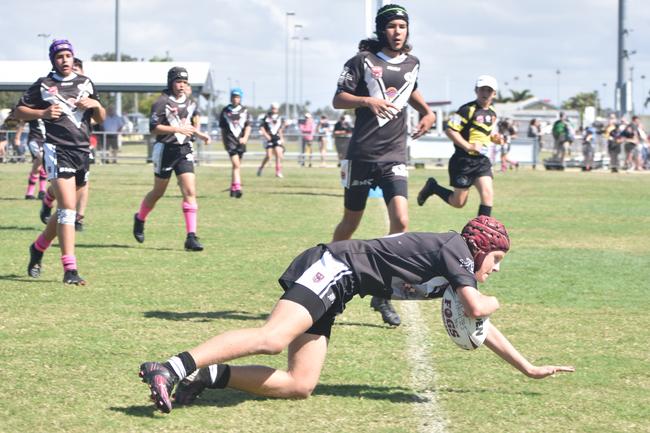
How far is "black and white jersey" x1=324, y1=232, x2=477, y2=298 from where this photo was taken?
5.92 m

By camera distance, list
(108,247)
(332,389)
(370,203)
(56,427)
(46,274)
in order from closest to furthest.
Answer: (56,427), (332,389), (46,274), (108,247), (370,203)

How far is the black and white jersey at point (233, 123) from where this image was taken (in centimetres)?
2403

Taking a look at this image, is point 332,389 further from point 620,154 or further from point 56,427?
point 620,154

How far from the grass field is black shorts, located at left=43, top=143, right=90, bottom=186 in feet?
3.24

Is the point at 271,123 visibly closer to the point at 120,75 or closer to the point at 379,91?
the point at 120,75

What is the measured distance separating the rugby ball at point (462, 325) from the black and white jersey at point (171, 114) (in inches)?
289

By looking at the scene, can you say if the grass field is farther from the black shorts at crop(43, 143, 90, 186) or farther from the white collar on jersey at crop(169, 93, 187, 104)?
the white collar on jersey at crop(169, 93, 187, 104)

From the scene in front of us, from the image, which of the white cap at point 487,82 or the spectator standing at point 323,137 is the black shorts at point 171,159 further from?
the spectator standing at point 323,137

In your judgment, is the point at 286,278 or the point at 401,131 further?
the point at 401,131

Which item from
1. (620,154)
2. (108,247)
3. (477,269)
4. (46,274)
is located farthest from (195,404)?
(620,154)

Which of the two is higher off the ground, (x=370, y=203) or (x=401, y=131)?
(x=401, y=131)

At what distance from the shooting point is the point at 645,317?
8852mm

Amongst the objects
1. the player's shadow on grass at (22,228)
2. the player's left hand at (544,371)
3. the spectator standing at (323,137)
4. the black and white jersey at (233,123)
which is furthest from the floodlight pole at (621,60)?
the player's left hand at (544,371)

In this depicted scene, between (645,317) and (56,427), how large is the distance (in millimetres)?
5141
